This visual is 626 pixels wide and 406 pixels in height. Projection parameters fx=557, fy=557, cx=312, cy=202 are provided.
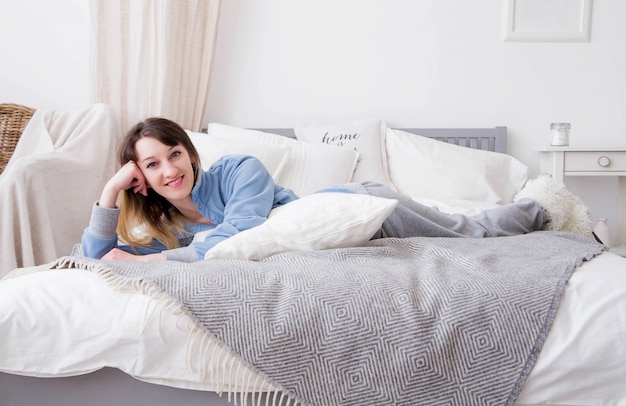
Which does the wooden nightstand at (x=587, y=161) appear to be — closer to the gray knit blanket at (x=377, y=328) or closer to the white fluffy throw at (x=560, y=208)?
the white fluffy throw at (x=560, y=208)

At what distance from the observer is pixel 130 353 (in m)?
0.95

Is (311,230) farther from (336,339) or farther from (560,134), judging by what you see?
(560,134)

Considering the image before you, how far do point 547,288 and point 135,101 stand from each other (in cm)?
190

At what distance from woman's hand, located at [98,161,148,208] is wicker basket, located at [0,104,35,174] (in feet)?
3.18

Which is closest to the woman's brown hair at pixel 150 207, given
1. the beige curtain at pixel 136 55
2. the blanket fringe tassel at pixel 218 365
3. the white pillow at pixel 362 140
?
the blanket fringe tassel at pixel 218 365

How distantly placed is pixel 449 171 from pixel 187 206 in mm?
1198

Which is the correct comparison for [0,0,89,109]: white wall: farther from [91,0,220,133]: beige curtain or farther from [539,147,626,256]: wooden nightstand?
[539,147,626,256]: wooden nightstand

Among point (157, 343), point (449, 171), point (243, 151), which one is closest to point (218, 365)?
point (157, 343)

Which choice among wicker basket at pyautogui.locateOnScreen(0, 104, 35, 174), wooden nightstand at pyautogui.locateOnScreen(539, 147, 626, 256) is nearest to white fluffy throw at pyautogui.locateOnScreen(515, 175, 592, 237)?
wooden nightstand at pyautogui.locateOnScreen(539, 147, 626, 256)

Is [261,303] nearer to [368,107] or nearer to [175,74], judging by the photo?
[175,74]

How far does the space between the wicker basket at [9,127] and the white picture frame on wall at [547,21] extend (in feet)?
7.13

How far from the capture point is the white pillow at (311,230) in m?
1.24

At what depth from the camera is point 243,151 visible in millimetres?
2219

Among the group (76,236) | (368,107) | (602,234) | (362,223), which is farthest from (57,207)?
(602,234)
